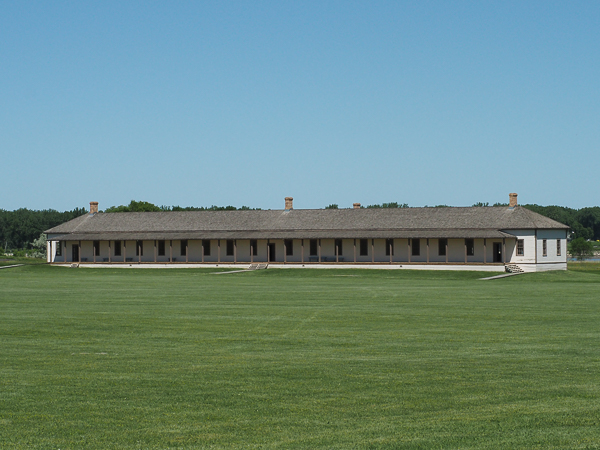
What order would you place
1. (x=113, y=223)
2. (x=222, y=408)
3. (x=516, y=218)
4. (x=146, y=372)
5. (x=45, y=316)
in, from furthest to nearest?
(x=113, y=223)
(x=516, y=218)
(x=45, y=316)
(x=146, y=372)
(x=222, y=408)

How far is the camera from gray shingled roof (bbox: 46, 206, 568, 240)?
221 ft

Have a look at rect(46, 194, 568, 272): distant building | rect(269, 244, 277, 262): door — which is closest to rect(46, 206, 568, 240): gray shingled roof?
rect(46, 194, 568, 272): distant building

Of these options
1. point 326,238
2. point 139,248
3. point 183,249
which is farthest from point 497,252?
point 139,248

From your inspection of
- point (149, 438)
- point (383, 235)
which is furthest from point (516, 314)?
point (383, 235)

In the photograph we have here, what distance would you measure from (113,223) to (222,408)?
232 feet

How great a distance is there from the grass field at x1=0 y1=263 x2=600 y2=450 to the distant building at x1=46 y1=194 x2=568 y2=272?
141ft

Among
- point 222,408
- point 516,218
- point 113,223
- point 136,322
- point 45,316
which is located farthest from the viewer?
point 113,223

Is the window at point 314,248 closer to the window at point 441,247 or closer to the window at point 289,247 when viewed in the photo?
the window at point 289,247

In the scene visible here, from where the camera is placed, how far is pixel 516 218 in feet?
219

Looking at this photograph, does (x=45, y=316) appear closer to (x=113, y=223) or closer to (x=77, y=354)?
(x=77, y=354)

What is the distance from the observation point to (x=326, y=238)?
226 ft

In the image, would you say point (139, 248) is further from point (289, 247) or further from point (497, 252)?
point (497, 252)

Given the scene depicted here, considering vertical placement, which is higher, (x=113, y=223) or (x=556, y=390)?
(x=113, y=223)

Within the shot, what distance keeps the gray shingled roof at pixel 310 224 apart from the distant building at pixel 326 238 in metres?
0.09
